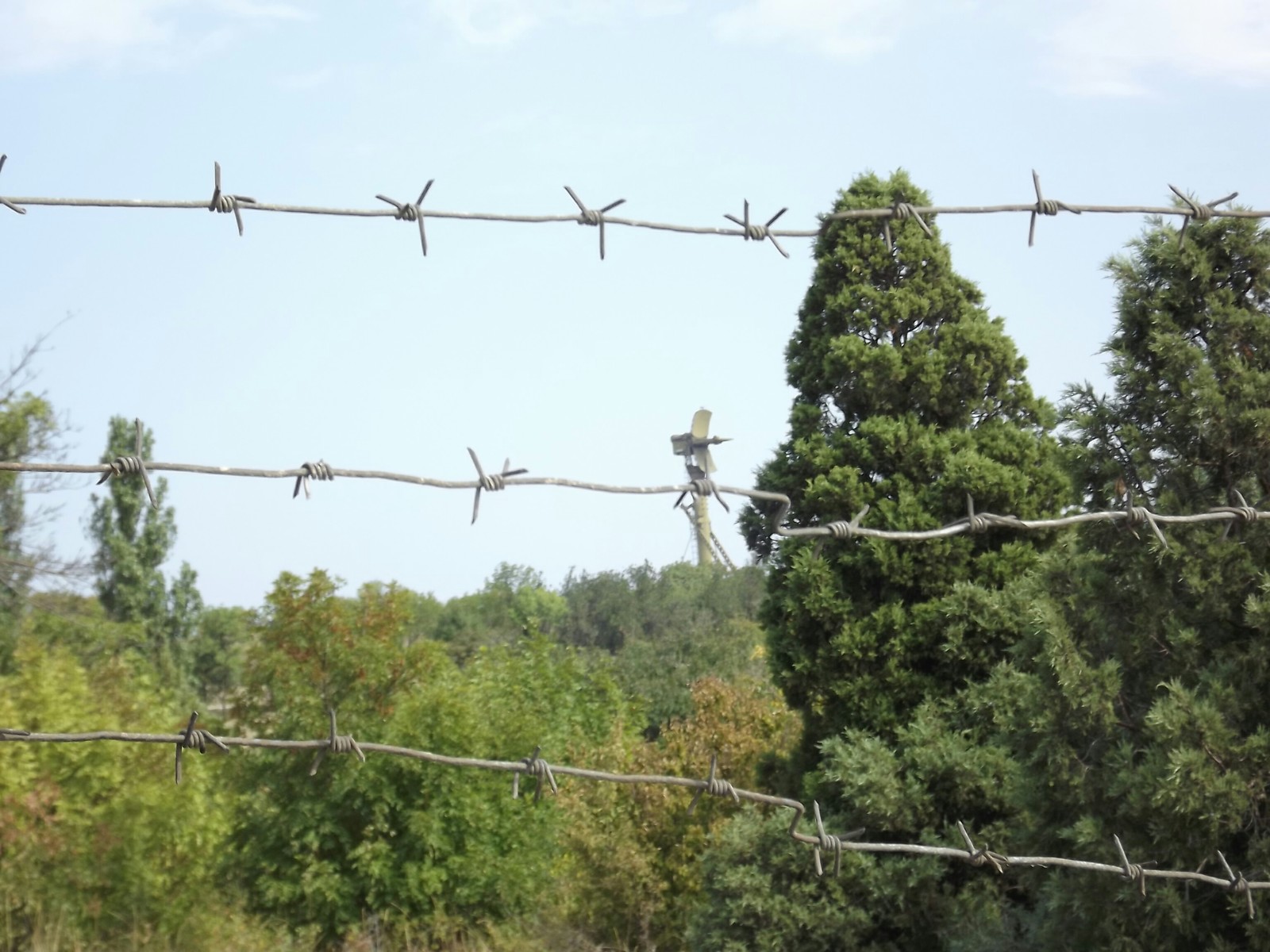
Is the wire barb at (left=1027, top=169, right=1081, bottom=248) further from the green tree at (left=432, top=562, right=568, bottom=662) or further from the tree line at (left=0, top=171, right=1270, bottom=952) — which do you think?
the green tree at (left=432, top=562, right=568, bottom=662)

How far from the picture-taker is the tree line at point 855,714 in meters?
4.30

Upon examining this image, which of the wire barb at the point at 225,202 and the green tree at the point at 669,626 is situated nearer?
the wire barb at the point at 225,202

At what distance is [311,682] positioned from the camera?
404 inches

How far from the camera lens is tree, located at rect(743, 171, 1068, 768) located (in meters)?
7.16

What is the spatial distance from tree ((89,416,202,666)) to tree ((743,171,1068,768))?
64.5 feet

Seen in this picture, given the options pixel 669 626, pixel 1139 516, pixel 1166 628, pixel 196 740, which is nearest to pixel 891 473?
pixel 1166 628

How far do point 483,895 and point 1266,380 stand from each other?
7673 mm

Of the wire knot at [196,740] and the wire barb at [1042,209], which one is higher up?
the wire barb at [1042,209]

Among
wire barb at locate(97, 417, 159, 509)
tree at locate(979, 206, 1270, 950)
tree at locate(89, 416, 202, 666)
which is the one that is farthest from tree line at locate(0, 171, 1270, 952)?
tree at locate(89, 416, 202, 666)

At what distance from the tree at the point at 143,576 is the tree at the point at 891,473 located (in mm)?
19649

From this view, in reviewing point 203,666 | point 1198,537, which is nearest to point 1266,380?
point 1198,537

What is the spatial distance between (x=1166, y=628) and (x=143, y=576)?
81.3ft

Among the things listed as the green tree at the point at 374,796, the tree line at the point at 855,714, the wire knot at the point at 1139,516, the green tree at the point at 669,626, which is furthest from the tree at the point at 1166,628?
the green tree at the point at 669,626

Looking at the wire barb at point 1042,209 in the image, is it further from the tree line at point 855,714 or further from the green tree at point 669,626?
the green tree at point 669,626
